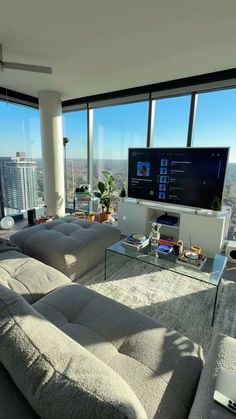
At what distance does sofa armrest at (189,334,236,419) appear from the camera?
727 millimetres

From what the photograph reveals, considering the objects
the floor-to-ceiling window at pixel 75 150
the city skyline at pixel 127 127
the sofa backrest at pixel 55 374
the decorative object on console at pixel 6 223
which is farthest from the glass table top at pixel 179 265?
the floor-to-ceiling window at pixel 75 150

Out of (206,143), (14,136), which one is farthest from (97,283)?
(14,136)

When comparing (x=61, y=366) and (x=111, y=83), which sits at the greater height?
(x=111, y=83)

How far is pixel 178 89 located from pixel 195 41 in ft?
3.53

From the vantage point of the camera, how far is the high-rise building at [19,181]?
4004 millimetres

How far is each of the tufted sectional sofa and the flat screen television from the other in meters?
2.07

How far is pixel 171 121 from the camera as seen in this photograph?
341 centimetres

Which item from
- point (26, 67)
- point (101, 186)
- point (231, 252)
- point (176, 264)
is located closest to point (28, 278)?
point (176, 264)

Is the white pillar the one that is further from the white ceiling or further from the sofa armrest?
the sofa armrest

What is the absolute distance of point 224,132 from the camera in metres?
3.01

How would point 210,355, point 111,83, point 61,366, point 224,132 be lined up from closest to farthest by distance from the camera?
point 61,366
point 210,355
point 224,132
point 111,83

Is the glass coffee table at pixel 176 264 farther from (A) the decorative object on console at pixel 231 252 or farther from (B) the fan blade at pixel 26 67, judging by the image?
(B) the fan blade at pixel 26 67

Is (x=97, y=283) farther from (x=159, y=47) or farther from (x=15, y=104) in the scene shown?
(x=15, y=104)

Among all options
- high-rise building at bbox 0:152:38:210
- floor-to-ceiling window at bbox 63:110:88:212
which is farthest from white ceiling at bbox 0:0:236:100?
high-rise building at bbox 0:152:38:210
